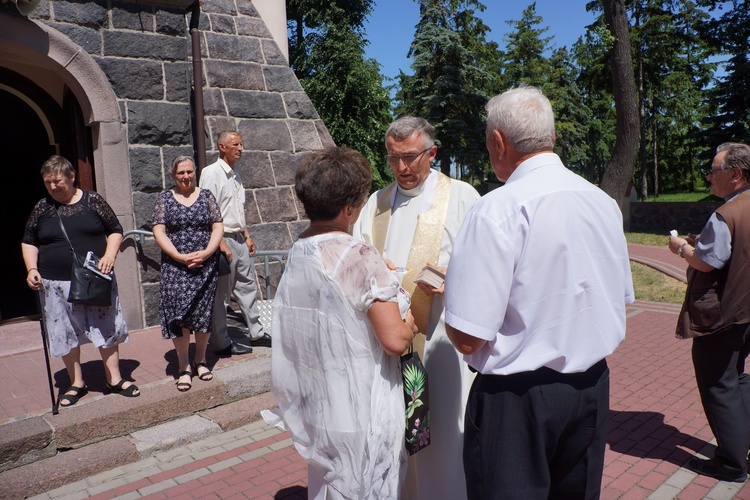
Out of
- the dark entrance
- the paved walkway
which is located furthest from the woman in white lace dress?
the dark entrance

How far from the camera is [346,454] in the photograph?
2281 millimetres

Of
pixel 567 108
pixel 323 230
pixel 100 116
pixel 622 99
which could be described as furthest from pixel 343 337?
Result: pixel 567 108

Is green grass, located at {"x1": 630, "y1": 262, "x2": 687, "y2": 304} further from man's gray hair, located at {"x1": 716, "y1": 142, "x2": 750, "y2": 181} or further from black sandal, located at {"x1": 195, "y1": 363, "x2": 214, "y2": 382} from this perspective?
black sandal, located at {"x1": 195, "y1": 363, "x2": 214, "y2": 382}

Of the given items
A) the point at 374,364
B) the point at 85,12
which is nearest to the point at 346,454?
the point at 374,364

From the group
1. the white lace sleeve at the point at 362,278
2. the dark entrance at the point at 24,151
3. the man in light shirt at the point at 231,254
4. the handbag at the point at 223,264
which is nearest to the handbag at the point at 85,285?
the handbag at the point at 223,264

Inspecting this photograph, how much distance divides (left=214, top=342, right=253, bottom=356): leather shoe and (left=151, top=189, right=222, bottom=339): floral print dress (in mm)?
799

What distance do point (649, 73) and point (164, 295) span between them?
32.0m

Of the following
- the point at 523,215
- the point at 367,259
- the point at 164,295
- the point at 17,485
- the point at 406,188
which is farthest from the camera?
the point at 164,295

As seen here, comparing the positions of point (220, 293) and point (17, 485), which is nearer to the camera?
point (17, 485)

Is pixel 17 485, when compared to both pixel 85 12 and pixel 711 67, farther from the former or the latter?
pixel 711 67

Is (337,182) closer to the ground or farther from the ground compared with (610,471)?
farther from the ground

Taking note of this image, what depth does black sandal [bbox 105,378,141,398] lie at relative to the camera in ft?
14.7

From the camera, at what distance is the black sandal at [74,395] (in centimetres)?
430

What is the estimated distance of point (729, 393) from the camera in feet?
11.5
